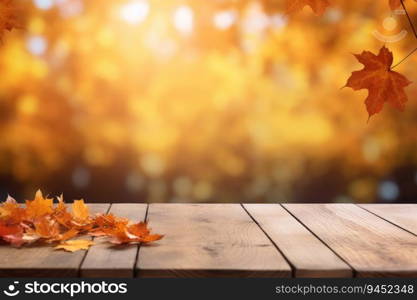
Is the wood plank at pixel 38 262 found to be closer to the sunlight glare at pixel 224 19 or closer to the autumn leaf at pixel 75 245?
the autumn leaf at pixel 75 245

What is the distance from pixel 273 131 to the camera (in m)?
2.57

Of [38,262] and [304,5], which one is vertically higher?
[304,5]

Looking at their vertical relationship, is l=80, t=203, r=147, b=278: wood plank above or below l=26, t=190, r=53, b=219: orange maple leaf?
below

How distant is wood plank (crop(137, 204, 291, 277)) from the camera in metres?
1.38

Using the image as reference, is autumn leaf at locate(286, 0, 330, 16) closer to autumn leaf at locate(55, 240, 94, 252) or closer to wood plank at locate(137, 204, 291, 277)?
wood plank at locate(137, 204, 291, 277)

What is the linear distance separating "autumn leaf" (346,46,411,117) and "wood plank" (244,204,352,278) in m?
Answer: 0.35

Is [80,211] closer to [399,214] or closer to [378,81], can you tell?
[378,81]

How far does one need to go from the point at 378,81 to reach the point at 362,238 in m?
0.39

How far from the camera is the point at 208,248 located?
1.57 meters

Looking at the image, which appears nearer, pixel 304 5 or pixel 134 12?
pixel 304 5

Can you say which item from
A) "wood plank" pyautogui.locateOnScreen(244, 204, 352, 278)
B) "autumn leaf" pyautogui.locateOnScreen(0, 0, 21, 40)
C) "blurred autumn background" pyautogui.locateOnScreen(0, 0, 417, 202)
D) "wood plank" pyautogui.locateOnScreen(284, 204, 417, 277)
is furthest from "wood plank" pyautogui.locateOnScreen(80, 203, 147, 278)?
"blurred autumn background" pyautogui.locateOnScreen(0, 0, 417, 202)
